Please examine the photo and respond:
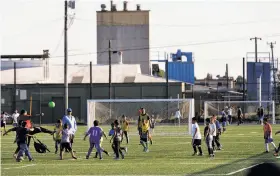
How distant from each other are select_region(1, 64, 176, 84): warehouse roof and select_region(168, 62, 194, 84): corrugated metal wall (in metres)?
12.7

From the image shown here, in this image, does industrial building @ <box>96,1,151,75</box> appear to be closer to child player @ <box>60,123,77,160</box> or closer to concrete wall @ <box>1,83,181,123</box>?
concrete wall @ <box>1,83,181,123</box>

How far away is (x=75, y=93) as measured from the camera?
82.9 meters

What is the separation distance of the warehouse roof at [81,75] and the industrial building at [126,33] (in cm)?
1492

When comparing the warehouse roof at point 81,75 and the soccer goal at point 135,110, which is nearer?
the soccer goal at point 135,110

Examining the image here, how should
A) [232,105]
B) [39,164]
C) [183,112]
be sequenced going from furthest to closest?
[232,105]
[183,112]
[39,164]

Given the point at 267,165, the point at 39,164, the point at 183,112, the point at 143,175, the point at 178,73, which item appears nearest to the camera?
the point at 267,165

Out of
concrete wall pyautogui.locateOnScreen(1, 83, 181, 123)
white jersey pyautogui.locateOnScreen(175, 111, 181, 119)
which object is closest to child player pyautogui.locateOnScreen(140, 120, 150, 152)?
white jersey pyautogui.locateOnScreen(175, 111, 181, 119)

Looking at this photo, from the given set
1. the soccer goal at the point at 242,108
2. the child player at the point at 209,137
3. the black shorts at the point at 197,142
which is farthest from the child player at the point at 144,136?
the soccer goal at the point at 242,108

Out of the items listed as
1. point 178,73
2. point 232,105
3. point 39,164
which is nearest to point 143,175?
point 39,164

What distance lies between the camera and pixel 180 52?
363 feet

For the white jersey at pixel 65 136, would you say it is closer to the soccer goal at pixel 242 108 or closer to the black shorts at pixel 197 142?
the black shorts at pixel 197 142

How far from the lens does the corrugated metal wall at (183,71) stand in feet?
349

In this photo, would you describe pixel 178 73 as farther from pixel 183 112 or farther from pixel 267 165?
pixel 267 165

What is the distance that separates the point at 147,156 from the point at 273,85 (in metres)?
68.0
